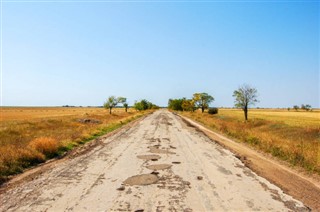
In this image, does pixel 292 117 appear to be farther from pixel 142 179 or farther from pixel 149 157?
pixel 142 179

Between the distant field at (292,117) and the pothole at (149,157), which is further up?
the distant field at (292,117)

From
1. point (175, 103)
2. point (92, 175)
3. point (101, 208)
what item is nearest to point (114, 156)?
point (92, 175)

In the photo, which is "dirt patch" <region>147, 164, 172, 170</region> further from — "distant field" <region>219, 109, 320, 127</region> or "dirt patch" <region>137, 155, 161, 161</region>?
"distant field" <region>219, 109, 320, 127</region>

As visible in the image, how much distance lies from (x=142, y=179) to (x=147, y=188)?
0.98 m

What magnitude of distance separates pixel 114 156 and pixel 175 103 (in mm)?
132209

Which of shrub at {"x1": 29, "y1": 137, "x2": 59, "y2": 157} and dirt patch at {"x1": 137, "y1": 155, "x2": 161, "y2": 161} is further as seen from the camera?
shrub at {"x1": 29, "y1": 137, "x2": 59, "y2": 157}

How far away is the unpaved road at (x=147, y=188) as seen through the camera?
5750 millimetres

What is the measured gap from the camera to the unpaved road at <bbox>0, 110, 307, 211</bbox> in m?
5.75

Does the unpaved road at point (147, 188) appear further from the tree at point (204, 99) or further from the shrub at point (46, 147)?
the tree at point (204, 99)

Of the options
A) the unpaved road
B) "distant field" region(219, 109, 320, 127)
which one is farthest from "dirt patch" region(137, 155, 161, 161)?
"distant field" region(219, 109, 320, 127)

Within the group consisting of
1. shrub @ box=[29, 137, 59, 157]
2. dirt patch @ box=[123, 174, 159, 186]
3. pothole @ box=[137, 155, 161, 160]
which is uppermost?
shrub @ box=[29, 137, 59, 157]

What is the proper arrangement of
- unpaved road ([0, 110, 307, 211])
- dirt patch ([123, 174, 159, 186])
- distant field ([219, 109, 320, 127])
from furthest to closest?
distant field ([219, 109, 320, 127])
dirt patch ([123, 174, 159, 186])
unpaved road ([0, 110, 307, 211])

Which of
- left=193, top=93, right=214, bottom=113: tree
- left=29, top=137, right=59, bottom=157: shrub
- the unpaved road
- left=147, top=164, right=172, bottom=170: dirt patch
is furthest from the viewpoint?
left=193, top=93, right=214, bottom=113: tree

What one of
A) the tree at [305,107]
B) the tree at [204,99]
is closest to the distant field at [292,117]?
the tree at [204,99]
